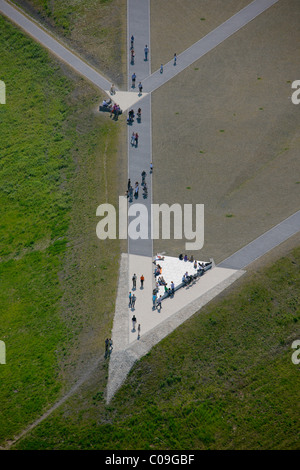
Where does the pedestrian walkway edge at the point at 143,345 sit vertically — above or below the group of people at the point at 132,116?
below

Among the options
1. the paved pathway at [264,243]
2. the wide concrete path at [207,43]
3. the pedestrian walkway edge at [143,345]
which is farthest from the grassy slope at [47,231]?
the paved pathway at [264,243]

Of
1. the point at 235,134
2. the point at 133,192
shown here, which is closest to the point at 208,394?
the point at 133,192

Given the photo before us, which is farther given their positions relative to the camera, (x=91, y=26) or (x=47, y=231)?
(x=91, y=26)

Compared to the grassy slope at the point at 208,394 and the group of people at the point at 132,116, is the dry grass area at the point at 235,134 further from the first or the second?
the grassy slope at the point at 208,394

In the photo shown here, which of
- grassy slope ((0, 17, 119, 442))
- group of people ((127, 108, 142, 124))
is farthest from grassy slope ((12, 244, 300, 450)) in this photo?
group of people ((127, 108, 142, 124))

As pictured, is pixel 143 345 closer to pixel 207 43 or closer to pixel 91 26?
pixel 207 43

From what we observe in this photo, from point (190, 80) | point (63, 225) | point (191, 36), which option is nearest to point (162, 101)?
point (190, 80)
